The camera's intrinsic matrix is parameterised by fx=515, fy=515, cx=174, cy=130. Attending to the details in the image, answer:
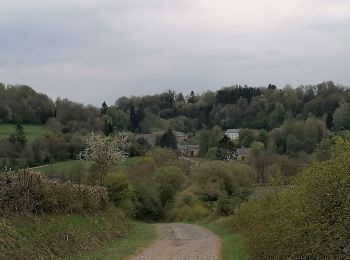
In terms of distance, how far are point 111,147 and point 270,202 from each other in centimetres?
4126

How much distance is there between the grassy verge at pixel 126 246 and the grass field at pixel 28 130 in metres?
59.2

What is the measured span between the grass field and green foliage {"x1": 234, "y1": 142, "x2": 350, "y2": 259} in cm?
7681

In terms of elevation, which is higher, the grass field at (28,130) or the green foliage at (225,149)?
the grass field at (28,130)

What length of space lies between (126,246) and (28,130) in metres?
80.1

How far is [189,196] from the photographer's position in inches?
2322

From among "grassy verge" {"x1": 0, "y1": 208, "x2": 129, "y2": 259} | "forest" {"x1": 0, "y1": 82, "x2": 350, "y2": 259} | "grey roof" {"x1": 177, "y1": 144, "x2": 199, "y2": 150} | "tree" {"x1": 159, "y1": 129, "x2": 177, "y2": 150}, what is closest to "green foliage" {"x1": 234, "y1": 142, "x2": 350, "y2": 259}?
"forest" {"x1": 0, "y1": 82, "x2": 350, "y2": 259}

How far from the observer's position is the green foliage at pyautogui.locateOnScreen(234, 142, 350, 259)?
12070 mm

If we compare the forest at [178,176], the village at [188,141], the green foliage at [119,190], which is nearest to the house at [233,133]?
the village at [188,141]

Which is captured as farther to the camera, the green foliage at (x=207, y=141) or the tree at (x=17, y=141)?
the green foliage at (x=207, y=141)

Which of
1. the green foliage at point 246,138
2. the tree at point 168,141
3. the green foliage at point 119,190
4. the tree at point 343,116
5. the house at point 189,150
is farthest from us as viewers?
the house at point 189,150

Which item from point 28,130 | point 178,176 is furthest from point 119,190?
point 28,130

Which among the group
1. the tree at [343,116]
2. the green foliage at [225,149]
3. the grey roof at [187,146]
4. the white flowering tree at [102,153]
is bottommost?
the grey roof at [187,146]

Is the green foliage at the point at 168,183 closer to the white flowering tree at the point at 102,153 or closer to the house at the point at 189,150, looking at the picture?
the white flowering tree at the point at 102,153

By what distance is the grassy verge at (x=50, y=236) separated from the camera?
1774cm
